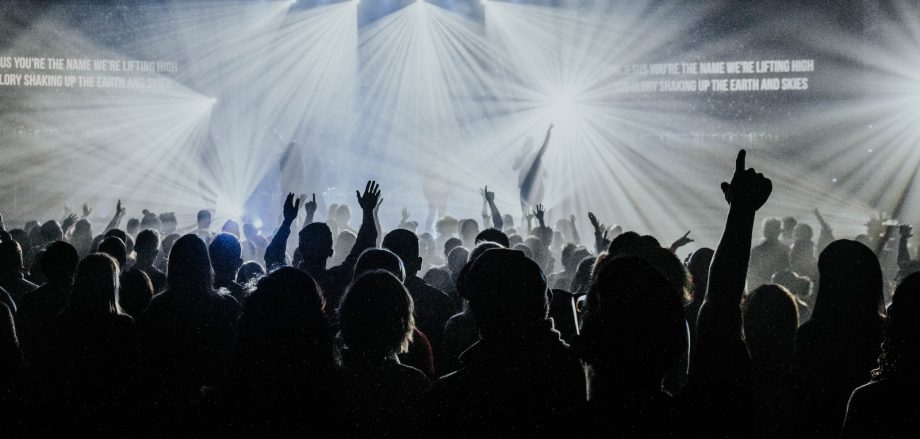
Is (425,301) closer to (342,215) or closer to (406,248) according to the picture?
(406,248)

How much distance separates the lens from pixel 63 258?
3.71m

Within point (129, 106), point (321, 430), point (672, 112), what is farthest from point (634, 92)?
point (321, 430)

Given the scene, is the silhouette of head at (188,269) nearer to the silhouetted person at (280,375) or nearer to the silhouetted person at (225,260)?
the silhouetted person at (225,260)

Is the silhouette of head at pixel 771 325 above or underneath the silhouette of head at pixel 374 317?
underneath

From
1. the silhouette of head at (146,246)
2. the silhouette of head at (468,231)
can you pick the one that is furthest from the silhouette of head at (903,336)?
the silhouette of head at (468,231)

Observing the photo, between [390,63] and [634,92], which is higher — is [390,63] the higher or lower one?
the higher one

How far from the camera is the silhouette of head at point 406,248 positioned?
3949mm

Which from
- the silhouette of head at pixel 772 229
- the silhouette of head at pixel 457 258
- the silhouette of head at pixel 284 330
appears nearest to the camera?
the silhouette of head at pixel 284 330

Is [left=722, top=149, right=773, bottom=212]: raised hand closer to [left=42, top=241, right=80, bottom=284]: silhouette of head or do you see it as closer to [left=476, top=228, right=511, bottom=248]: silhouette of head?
[left=476, top=228, right=511, bottom=248]: silhouette of head

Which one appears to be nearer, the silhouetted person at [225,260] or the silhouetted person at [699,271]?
the silhouetted person at [699,271]

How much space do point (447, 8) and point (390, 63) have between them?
7.60 ft

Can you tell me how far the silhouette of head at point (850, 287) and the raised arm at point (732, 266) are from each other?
1.08 metres

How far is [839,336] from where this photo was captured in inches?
108

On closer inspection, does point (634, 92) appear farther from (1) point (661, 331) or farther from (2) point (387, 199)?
(1) point (661, 331)
